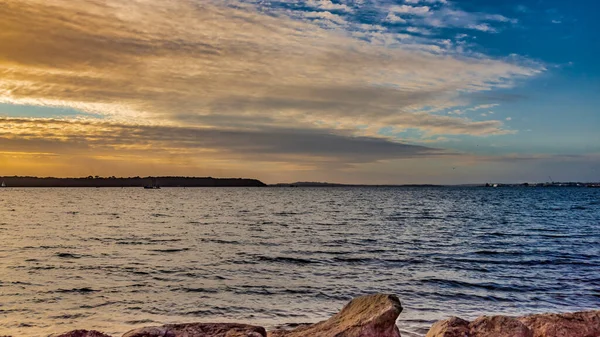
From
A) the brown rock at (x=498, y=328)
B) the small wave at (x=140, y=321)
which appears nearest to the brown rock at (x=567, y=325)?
the brown rock at (x=498, y=328)

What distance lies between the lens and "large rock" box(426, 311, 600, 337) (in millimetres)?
9148

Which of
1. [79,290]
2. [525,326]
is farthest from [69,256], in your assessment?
[525,326]

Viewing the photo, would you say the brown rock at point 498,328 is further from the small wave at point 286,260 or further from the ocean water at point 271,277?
the small wave at point 286,260

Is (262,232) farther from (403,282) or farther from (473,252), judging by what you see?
(403,282)

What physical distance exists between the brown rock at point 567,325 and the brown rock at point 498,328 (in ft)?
2.30

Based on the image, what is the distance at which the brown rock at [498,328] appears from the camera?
9.14 m

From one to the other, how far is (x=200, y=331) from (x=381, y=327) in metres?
3.24

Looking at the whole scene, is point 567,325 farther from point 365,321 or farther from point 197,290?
point 197,290

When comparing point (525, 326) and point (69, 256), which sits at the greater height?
point (525, 326)

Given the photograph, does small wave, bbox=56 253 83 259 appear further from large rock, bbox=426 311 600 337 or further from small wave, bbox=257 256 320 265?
large rock, bbox=426 311 600 337

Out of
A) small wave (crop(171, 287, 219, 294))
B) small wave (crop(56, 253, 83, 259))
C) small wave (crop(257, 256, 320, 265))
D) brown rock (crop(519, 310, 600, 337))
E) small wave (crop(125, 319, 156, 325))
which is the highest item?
brown rock (crop(519, 310, 600, 337))

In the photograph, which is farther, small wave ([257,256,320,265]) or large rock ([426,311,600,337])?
small wave ([257,256,320,265])

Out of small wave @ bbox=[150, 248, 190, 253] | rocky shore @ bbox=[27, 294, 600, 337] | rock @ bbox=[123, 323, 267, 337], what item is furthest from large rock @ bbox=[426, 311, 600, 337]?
small wave @ bbox=[150, 248, 190, 253]

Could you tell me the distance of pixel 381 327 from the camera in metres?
8.91
